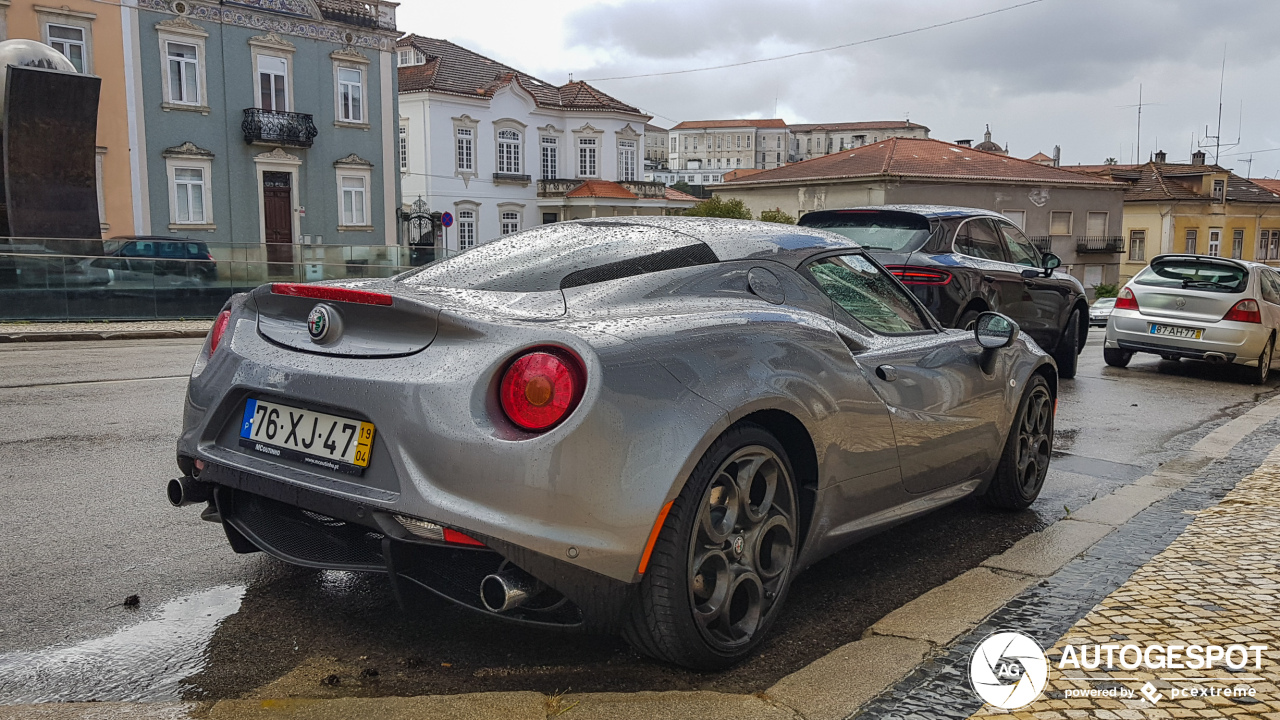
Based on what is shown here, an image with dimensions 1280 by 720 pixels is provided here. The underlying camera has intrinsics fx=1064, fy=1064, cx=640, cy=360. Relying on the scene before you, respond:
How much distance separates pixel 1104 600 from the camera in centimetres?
383

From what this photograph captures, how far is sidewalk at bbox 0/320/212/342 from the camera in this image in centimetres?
1567

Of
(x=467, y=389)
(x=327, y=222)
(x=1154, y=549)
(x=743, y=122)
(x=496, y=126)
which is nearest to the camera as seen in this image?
(x=467, y=389)

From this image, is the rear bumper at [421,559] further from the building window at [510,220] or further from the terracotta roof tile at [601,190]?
the terracotta roof tile at [601,190]

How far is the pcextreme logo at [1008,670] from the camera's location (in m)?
2.97

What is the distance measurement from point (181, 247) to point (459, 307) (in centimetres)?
2019

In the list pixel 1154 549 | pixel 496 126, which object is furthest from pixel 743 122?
pixel 1154 549

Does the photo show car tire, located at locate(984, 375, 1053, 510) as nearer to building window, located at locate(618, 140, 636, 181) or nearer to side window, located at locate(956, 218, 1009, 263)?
side window, located at locate(956, 218, 1009, 263)

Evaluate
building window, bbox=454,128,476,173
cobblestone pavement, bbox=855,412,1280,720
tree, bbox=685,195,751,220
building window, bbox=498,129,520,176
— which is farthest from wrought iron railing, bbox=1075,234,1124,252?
cobblestone pavement, bbox=855,412,1280,720

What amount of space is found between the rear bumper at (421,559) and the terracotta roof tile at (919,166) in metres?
47.1

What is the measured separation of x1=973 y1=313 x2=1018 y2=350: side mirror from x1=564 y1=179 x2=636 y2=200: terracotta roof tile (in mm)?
52342

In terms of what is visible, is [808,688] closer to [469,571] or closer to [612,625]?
[612,625]

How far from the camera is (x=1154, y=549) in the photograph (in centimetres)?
459

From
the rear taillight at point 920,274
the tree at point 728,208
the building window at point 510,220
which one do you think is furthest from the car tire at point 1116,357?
the building window at point 510,220

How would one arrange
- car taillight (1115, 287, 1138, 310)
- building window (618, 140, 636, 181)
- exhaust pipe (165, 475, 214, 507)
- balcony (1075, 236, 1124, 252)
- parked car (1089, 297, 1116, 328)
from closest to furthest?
1. exhaust pipe (165, 475, 214, 507)
2. car taillight (1115, 287, 1138, 310)
3. parked car (1089, 297, 1116, 328)
4. balcony (1075, 236, 1124, 252)
5. building window (618, 140, 636, 181)
